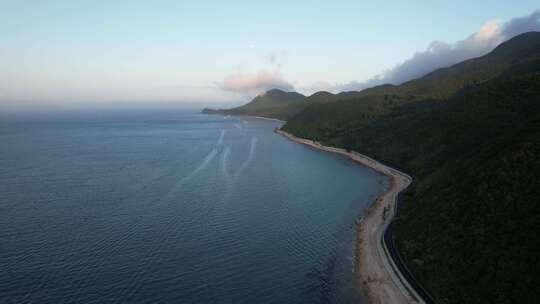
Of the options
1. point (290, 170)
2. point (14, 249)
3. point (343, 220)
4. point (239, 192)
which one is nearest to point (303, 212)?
point (343, 220)

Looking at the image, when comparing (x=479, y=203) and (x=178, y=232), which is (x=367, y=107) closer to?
(x=479, y=203)

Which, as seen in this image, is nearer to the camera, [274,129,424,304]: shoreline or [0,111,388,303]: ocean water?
[274,129,424,304]: shoreline

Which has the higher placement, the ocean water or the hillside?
the hillside

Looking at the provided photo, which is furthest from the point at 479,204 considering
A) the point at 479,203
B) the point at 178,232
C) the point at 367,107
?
the point at 367,107

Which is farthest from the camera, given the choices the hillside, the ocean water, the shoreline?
the hillside

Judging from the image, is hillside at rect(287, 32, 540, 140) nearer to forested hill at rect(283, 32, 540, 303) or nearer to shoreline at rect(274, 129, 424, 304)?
forested hill at rect(283, 32, 540, 303)

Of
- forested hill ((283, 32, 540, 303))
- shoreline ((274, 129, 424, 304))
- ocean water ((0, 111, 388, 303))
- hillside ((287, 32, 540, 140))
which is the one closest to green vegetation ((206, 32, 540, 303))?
forested hill ((283, 32, 540, 303))

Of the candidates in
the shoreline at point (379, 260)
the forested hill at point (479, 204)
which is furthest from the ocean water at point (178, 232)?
the forested hill at point (479, 204)
